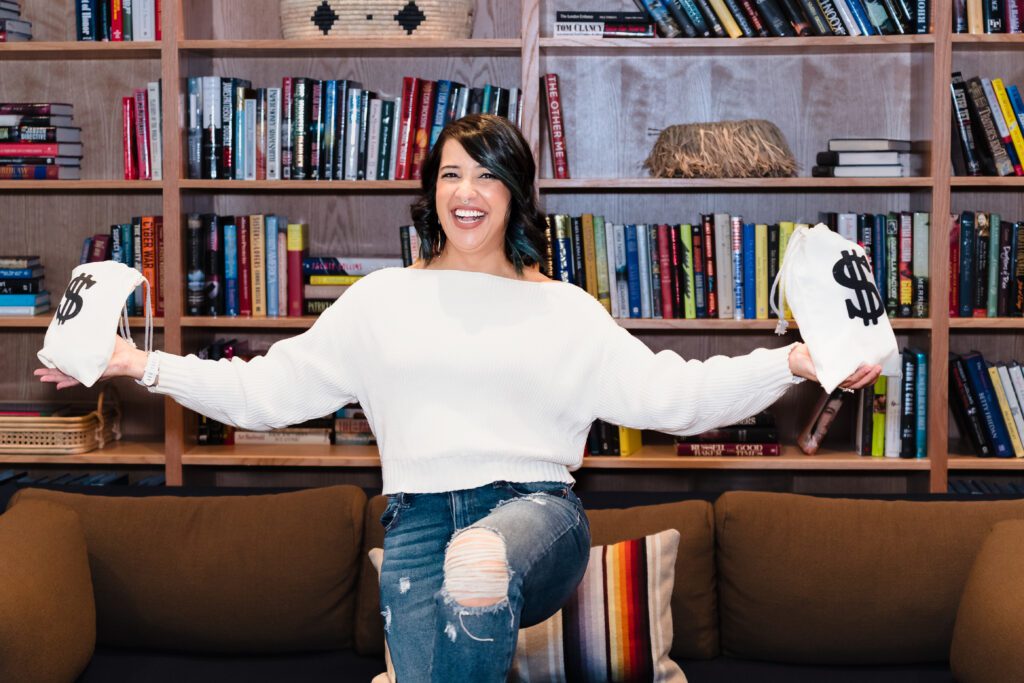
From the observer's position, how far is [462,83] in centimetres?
331

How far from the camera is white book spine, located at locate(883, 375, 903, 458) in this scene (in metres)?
3.06

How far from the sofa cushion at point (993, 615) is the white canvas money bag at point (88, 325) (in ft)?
5.04

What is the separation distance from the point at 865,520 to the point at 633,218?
4.19 ft

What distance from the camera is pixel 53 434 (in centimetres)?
316

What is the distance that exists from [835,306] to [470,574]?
693 mm

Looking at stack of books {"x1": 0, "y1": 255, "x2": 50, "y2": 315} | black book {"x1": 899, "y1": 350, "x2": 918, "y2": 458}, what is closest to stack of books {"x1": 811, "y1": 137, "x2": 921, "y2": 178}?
black book {"x1": 899, "y1": 350, "x2": 918, "y2": 458}

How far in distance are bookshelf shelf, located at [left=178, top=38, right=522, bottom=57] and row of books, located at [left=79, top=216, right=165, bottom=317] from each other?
18.5 inches

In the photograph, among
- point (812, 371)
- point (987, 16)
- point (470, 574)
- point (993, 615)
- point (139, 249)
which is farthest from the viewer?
point (139, 249)

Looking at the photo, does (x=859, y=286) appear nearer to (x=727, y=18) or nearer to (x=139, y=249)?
(x=727, y=18)

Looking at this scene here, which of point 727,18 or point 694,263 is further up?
point 727,18

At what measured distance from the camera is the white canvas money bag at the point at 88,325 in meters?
1.86

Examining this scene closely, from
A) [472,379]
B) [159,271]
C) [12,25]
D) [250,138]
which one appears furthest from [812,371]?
[12,25]

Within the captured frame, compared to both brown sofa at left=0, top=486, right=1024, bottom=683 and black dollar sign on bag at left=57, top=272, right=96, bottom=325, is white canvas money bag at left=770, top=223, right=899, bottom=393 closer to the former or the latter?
brown sofa at left=0, top=486, right=1024, bottom=683

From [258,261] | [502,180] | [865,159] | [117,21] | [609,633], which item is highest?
[117,21]
